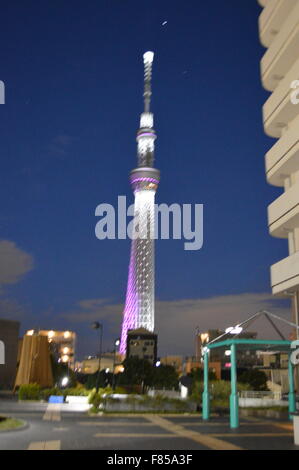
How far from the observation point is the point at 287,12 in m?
41.9

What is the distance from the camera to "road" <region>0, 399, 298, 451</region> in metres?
15.3

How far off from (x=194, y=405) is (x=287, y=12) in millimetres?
31655

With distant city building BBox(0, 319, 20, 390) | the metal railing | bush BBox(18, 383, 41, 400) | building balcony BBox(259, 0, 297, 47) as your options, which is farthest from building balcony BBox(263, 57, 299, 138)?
distant city building BBox(0, 319, 20, 390)

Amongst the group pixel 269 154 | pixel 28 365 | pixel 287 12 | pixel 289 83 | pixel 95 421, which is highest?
pixel 287 12

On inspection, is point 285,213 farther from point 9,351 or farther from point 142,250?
point 142,250

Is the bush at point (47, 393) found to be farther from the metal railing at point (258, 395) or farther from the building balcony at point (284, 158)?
the building balcony at point (284, 158)

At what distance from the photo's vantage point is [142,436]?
57.8 feet

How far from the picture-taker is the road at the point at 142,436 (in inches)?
601

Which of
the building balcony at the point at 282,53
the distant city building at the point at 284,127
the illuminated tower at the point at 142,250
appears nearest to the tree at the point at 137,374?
the distant city building at the point at 284,127

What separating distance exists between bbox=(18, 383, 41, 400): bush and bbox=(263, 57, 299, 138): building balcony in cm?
2833

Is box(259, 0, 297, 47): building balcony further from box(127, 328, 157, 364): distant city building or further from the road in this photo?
box(127, 328, 157, 364): distant city building

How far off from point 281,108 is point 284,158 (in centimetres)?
435
